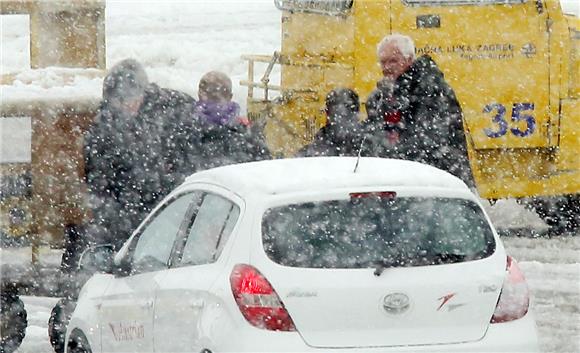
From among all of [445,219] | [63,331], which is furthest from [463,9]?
[445,219]

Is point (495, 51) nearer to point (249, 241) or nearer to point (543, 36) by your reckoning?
point (543, 36)

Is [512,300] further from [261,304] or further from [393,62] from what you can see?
[393,62]

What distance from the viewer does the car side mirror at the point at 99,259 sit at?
23.8 ft

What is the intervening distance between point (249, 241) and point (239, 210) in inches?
9.0

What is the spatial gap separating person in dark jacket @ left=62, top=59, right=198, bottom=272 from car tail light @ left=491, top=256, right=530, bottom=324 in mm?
3896

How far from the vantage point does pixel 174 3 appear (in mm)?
41656

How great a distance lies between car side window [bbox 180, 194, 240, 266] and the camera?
6332 millimetres

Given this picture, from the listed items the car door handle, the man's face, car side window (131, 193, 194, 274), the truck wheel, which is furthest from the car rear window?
the truck wheel

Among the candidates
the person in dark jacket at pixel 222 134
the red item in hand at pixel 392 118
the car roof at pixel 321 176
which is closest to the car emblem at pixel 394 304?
the car roof at pixel 321 176

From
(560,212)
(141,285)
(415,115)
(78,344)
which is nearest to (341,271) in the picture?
(141,285)

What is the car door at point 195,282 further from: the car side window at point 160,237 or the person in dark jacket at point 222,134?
the person in dark jacket at point 222,134

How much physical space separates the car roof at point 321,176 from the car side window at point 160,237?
19cm

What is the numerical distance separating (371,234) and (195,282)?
0.78 metres

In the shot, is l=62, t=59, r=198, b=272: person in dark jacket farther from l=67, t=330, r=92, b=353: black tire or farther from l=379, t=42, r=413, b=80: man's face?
l=67, t=330, r=92, b=353: black tire
